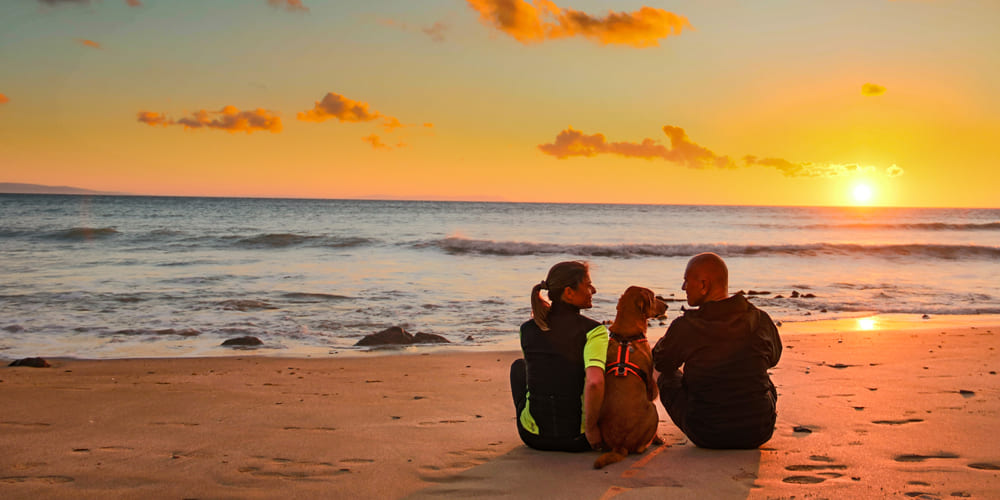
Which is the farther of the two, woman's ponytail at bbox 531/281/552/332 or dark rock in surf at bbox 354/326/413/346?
dark rock in surf at bbox 354/326/413/346

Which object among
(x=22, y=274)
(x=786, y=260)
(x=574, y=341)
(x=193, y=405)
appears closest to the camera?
(x=574, y=341)

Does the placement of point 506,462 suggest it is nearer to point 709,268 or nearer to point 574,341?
point 574,341

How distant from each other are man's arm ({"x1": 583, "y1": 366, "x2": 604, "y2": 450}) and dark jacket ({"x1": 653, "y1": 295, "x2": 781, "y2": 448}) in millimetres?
494

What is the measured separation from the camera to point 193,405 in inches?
213

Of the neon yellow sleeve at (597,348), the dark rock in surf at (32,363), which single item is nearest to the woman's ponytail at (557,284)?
the neon yellow sleeve at (597,348)

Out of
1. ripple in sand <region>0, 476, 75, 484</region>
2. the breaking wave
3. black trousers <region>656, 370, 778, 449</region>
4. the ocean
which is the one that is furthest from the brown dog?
the breaking wave

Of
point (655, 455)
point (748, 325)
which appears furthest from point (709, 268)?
point (655, 455)

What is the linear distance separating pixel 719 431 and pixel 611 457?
2.27 ft

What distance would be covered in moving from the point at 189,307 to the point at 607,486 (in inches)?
397

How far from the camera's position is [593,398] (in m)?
3.61

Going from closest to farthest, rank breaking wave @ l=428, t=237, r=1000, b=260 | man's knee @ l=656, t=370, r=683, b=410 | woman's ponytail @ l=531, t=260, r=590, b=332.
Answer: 1. woman's ponytail @ l=531, t=260, r=590, b=332
2. man's knee @ l=656, t=370, r=683, b=410
3. breaking wave @ l=428, t=237, r=1000, b=260

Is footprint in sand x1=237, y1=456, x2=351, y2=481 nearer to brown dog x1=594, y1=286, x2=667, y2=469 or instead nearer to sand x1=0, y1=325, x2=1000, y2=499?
sand x1=0, y1=325, x2=1000, y2=499

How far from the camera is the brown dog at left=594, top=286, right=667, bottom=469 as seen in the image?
3.65 metres

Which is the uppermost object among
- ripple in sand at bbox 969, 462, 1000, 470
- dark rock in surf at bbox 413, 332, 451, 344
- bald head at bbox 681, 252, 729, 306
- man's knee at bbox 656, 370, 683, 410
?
bald head at bbox 681, 252, 729, 306
